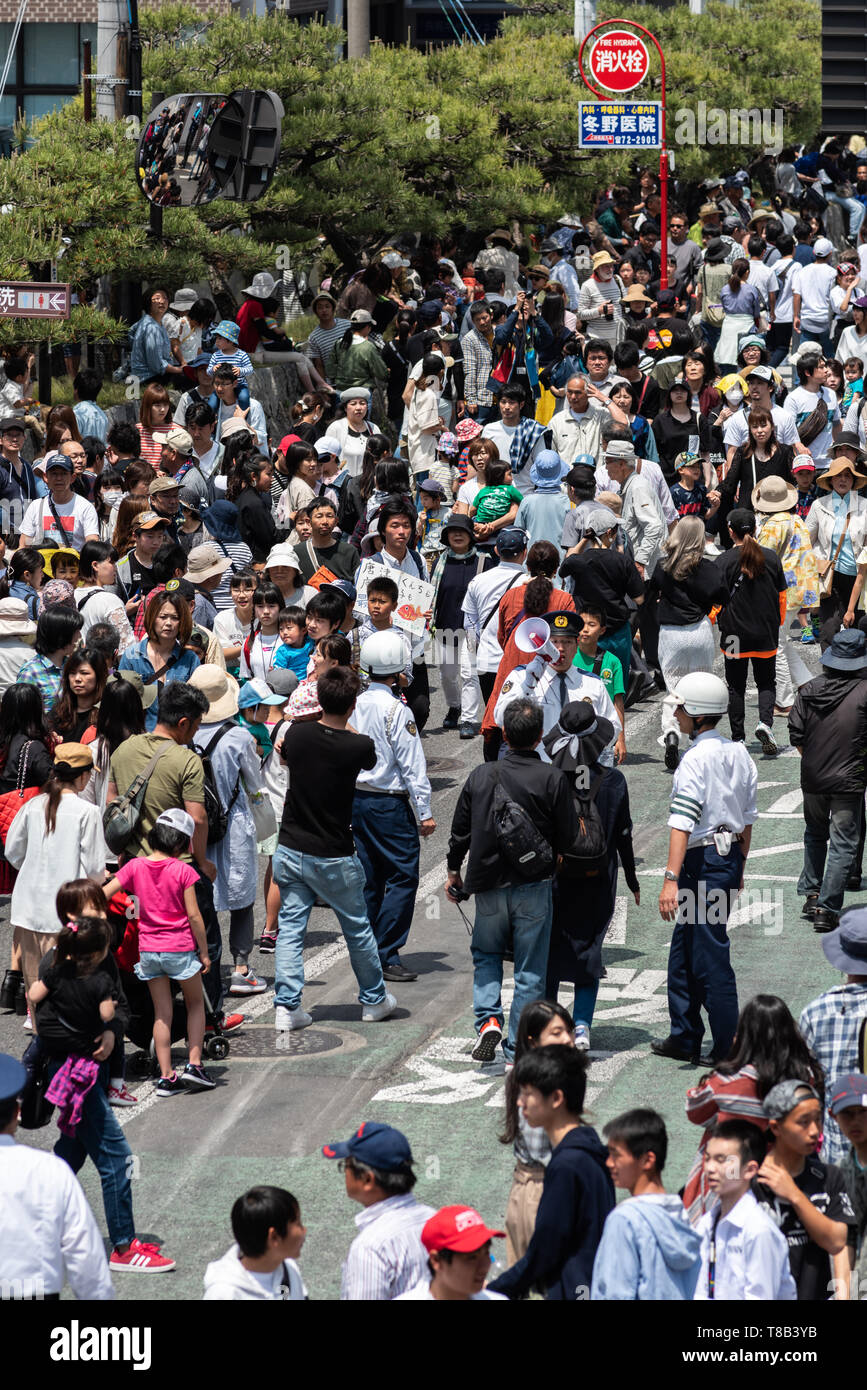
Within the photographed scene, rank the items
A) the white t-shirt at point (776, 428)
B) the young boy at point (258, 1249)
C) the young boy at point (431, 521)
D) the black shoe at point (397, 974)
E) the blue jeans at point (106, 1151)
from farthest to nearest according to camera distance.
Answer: the white t-shirt at point (776, 428) → the young boy at point (431, 521) → the black shoe at point (397, 974) → the blue jeans at point (106, 1151) → the young boy at point (258, 1249)

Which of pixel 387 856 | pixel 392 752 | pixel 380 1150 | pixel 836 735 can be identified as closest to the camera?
pixel 380 1150

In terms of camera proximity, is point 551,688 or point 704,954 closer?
point 704,954

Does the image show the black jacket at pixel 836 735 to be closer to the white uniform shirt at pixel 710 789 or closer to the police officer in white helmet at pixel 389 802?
the white uniform shirt at pixel 710 789

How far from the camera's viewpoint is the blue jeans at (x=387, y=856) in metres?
10.6

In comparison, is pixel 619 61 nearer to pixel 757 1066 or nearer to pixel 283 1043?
pixel 283 1043

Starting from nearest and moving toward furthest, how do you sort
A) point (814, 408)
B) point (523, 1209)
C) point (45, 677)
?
1. point (523, 1209)
2. point (45, 677)
3. point (814, 408)

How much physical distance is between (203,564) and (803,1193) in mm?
7255

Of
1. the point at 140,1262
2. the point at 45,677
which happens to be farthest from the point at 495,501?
the point at 140,1262

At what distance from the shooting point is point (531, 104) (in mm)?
29203

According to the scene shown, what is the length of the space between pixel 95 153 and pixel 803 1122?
48.9ft

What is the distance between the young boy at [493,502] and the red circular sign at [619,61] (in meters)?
19.4

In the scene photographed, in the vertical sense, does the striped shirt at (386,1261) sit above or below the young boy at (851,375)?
below

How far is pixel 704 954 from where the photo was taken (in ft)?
31.0

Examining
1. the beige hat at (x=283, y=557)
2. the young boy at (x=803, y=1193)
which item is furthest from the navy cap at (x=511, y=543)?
the young boy at (x=803, y=1193)
